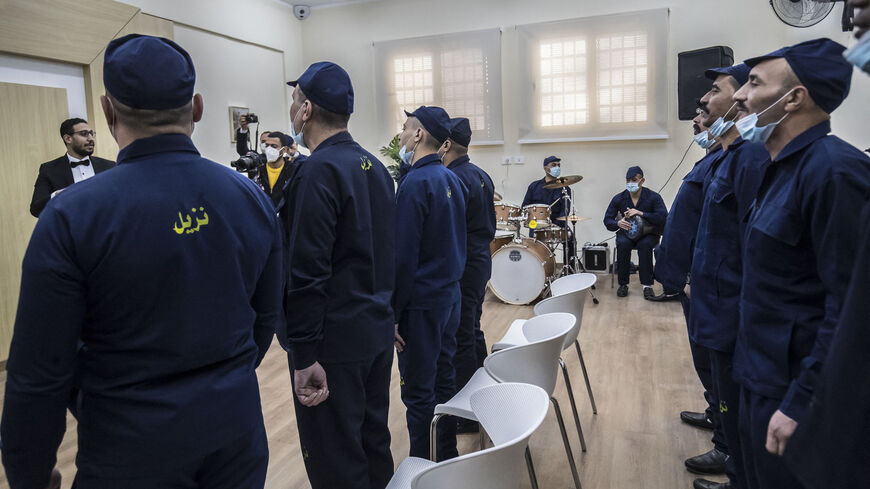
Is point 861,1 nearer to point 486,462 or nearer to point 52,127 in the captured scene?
point 486,462

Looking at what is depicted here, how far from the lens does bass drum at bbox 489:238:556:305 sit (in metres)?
5.75

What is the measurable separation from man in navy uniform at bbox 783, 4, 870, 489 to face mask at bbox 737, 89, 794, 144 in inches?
31.5

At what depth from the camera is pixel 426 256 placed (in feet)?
7.99

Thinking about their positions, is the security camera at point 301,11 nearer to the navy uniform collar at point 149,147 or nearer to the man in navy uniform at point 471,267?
the man in navy uniform at point 471,267

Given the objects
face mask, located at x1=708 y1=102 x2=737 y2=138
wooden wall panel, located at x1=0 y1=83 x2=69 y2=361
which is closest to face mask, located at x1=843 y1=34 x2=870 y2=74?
face mask, located at x1=708 y1=102 x2=737 y2=138

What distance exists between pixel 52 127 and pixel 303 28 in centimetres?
481

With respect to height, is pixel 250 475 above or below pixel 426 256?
below

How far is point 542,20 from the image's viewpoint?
7.52m

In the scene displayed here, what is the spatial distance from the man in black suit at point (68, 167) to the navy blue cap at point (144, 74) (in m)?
3.61

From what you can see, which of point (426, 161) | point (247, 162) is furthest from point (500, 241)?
point (426, 161)

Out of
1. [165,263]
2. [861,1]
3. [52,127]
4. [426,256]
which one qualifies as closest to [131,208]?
[165,263]

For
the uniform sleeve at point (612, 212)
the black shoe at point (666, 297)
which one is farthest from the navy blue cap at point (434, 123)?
the uniform sleeve at point (612, 212)

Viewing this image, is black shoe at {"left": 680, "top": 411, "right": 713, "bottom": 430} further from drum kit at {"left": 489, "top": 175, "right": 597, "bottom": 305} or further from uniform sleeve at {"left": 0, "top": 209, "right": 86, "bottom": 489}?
uniform sleeve at {"left": 0, "top": 209, "right": 86, "bottom": 489}

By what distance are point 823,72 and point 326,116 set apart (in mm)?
1465
